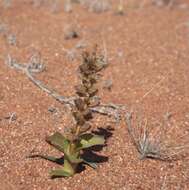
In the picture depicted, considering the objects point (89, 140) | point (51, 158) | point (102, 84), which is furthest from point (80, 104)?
point (102, 84)

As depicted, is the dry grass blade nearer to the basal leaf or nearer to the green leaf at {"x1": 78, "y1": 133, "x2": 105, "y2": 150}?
the green leaf at {"x1": 78, "y1": 133, "x2": 105, "y2": 150}

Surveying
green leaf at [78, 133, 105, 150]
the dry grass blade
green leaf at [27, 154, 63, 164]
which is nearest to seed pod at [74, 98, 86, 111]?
green leaf at [78, 133, 105, 150]

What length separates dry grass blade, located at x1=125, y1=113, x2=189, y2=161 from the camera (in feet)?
10.0

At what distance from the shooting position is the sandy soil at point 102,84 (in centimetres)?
288

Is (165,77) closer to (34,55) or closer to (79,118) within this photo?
(34,55)

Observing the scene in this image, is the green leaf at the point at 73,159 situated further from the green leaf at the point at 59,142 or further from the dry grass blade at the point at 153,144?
the dry grass blade at the point at 153,144

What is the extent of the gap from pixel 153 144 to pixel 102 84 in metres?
0.81

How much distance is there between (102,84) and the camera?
3.75 m

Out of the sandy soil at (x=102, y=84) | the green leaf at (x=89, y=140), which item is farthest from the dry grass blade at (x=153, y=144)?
the green leaf at (x=89, y=140)

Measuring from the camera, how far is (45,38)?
4.30 meters

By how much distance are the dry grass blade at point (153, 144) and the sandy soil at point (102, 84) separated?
0.04m

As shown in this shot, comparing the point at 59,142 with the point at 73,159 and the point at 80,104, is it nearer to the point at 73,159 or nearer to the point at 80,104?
the point at 73,159

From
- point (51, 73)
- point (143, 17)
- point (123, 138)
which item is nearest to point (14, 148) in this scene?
point (123, 138)

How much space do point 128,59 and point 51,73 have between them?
0.66m
